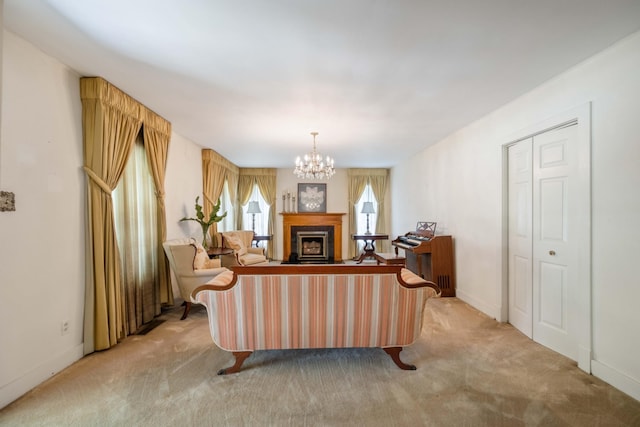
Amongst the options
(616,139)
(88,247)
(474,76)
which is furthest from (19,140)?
(616,139)

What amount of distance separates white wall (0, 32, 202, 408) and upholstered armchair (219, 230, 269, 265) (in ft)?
7.44

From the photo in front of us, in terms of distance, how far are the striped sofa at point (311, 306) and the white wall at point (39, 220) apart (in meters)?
1.15

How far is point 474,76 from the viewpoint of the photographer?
2398mm

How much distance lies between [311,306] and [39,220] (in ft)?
7.11

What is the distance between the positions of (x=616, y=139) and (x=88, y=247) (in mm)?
4358

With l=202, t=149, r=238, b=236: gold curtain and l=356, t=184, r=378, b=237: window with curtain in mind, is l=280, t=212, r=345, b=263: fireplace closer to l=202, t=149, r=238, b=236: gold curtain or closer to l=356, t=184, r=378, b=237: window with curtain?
l=356, t=184, r=378, b=237: window with curtain

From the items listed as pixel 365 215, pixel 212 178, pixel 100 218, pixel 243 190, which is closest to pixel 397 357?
pixel 100 218

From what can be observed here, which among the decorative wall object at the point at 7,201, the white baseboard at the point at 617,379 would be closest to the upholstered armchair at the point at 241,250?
the decorative wall object at the point at 7,201

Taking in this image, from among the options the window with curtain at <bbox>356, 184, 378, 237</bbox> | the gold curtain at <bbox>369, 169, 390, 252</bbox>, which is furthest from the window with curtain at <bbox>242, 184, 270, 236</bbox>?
the gold curtain at <bbox>369, 169, 390, 252</bbox>

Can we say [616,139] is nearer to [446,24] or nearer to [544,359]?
[446,24]

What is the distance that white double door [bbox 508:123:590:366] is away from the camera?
93.4 inches

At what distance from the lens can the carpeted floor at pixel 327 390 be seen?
1691mm

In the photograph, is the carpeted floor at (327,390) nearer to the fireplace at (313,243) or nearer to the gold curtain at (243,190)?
the fireplace at (313,243)

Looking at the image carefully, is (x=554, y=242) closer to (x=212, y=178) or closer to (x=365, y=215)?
(x=365, y=215)
